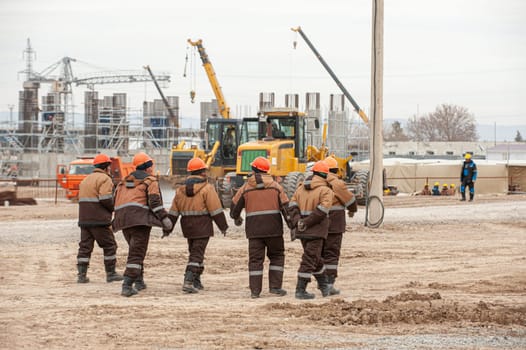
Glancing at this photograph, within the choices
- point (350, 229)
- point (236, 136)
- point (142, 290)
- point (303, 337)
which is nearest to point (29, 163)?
point (236, 136)

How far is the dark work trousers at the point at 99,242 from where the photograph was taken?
14273 millimetres

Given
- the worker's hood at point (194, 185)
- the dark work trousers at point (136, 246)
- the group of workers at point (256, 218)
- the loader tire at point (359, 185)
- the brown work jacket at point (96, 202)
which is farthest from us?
the loader tire at point (359, 185)

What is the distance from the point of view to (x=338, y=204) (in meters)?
13.3

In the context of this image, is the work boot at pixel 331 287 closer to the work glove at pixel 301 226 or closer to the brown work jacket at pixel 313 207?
the brown work jacket at pixel 313 207

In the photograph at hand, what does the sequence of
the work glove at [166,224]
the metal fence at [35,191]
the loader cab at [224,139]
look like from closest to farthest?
the work glove at [166,224] < the loader cab at [224,139] < the metal fence at [35,191]

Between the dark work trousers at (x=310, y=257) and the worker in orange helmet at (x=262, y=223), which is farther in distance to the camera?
the worker in orange helmet at (x=262, y=223)

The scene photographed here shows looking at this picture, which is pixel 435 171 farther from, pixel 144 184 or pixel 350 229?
pixel 144 184

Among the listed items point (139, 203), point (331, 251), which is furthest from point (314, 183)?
point (139, 203)

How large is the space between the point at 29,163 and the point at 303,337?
60266 mm

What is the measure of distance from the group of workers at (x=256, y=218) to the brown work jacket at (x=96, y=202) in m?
0.73

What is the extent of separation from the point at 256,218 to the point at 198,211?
90 centimetres

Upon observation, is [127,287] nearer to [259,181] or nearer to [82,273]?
[82,273]

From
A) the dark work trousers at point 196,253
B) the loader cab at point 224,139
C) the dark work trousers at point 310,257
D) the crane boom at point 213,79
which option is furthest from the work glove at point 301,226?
the crane boom at point 213,79

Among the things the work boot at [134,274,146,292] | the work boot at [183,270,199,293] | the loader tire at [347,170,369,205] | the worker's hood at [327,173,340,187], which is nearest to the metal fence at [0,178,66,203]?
the loader tire at [347,170,369,205]
